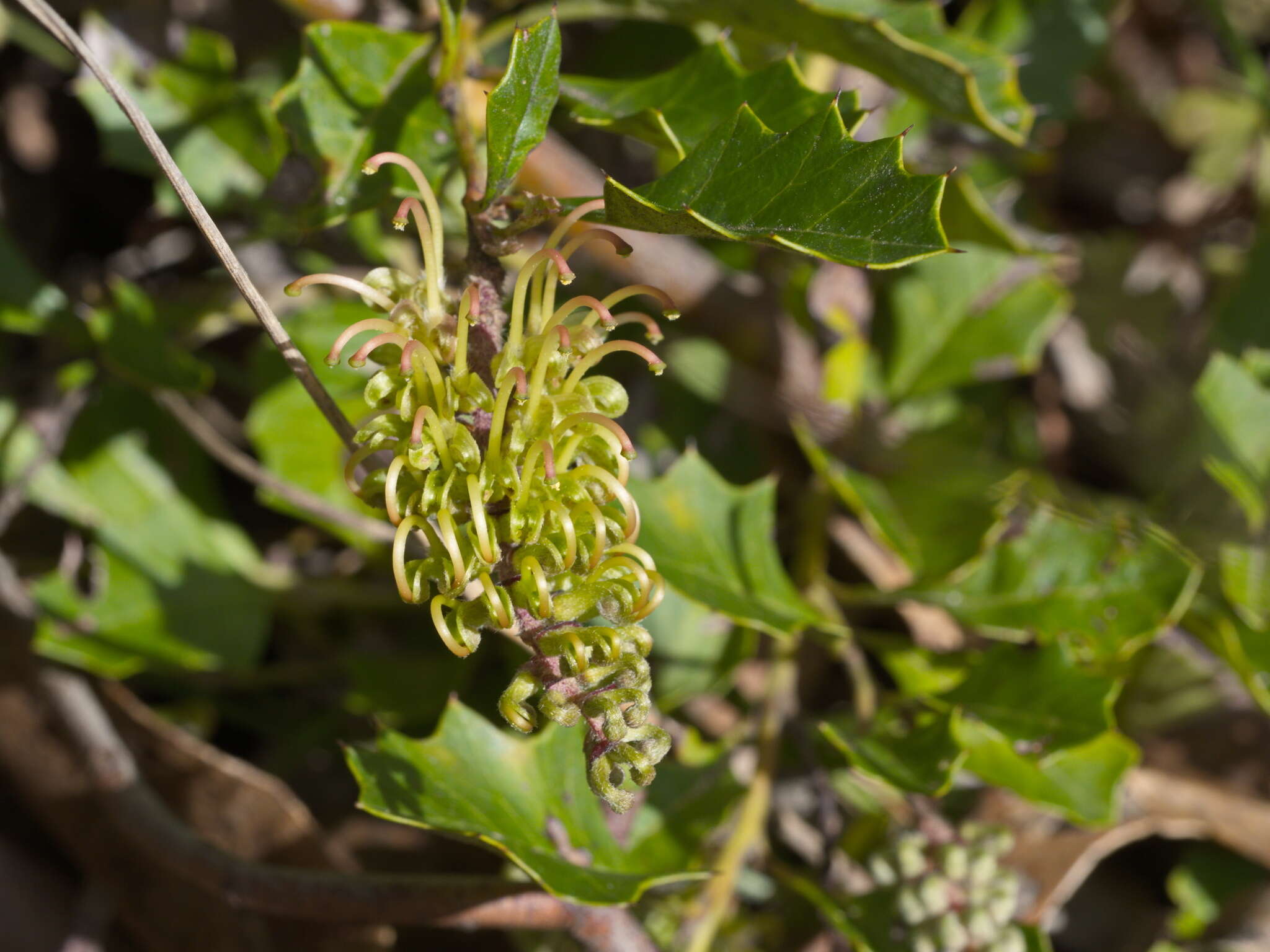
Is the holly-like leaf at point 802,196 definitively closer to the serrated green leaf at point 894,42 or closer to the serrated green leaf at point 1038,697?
the serrated green leaf at point 894,42

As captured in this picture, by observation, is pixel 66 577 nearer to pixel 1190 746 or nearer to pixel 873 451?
pixel 873 451

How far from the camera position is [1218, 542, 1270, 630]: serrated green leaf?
1.33 meters

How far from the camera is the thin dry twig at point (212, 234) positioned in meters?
0.79

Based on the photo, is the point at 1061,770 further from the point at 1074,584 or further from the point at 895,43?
the point at 895,43

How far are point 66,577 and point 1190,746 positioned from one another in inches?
64.4

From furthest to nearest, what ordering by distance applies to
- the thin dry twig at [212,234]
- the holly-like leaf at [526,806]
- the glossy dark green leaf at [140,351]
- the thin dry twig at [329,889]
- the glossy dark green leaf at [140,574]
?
the glossy dark green leaf at [140,574] < the glossy dark green leaf at [140,351] < the thin dry twig at [329,889] < the holly-like leaf at [526,806] < the thin dry twig at [212,234]

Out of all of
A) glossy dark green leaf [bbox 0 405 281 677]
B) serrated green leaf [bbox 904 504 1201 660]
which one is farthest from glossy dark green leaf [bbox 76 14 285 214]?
serrated green leaf [bbox 904 504 1201 660]

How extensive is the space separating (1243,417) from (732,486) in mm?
716

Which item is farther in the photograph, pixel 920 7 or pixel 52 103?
pixel 52 103

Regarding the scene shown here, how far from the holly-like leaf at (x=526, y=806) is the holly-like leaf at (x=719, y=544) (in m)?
0.22

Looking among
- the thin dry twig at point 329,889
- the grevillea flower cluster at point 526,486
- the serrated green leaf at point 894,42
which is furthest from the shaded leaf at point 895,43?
the thin dry twig at point 329,889

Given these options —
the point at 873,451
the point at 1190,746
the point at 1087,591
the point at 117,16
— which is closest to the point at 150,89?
the point at 117,16

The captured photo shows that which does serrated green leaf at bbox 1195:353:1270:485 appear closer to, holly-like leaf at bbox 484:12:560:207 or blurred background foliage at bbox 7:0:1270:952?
blurred background foliage at bbox 7:0:1270:952

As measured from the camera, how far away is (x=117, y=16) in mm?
1497
